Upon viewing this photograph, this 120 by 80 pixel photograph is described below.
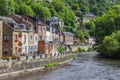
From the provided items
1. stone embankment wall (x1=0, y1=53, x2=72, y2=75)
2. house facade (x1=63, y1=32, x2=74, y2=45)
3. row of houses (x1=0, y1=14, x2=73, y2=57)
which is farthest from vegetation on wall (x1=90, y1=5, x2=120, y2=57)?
house facade (x1=63, y1=32, x2=74, y2=45)

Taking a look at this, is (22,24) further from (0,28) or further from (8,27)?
(0,28)

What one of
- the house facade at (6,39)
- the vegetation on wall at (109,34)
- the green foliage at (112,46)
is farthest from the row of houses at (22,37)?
the vegetation on wall at (109,34)

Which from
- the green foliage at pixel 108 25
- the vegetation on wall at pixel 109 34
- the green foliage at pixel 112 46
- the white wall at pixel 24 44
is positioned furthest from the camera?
the green foliage at pixel 108 25

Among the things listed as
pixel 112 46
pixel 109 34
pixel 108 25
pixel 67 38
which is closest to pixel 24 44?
pixel 112 46

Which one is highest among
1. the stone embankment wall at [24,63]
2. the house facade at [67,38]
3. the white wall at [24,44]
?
the house facade at [67,38]

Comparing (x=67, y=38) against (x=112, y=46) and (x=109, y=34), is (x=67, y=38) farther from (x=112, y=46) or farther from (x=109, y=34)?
(x=112, y=46)

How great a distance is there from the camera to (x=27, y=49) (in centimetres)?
7488

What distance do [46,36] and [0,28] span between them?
3284 centimetres

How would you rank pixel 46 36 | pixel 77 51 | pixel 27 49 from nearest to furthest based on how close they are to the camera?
1. pixel 27 49
2. pixel 46 36
3. pixel 77 51

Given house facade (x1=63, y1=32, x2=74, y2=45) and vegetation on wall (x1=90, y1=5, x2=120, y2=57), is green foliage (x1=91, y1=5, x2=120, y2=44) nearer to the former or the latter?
vegetation on wall (x1=90, y1=5, x2=120, y2=57)

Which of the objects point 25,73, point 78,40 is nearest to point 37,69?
point 25,73

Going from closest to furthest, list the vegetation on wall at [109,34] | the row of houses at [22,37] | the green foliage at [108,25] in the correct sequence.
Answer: the row of houses at [22,37]
the vegetation on wall at [109,34]
the green foliage at [108,25]

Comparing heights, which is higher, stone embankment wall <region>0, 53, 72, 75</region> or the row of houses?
the row of houses

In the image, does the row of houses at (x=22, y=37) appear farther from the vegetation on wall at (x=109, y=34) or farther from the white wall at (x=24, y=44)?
the vegetation on wall at (x=109, y=34)
